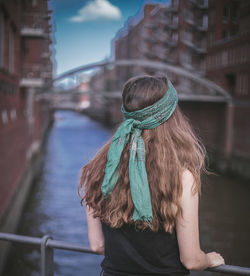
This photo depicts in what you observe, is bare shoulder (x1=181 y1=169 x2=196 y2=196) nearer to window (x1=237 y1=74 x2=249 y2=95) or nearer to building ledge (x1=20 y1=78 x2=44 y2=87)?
building ledge (x1=20 y1=78 x2=44 y2=87)

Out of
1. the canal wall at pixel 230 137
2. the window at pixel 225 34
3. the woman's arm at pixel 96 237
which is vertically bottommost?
the canal wall at pixel 230 137

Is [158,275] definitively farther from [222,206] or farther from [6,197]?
[222,206]

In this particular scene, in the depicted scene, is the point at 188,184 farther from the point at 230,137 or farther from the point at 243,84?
the point at 230,137

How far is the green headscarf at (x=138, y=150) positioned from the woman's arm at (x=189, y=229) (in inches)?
3.2

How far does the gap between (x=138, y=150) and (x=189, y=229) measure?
222 millimetres

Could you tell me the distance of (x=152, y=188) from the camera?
87 centimetres

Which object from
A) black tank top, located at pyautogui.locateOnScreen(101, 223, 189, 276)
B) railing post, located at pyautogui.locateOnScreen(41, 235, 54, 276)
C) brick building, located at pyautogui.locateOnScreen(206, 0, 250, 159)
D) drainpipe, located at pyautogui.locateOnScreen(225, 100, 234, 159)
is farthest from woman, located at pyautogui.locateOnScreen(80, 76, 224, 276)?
drainpipe, located at pyautogui.locateOnScreen(225, 100, 234, 159)

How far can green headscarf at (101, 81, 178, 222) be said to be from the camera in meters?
0.86

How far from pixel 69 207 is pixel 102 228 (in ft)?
28.0

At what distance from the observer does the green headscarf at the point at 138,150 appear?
2.81 ft

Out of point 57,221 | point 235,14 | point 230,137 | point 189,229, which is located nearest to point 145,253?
point 189,229

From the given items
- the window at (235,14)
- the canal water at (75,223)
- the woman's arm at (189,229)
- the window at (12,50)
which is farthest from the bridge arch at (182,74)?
the woman's arm at (189,229)

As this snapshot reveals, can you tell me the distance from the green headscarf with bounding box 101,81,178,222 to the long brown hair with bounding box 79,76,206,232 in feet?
0.05

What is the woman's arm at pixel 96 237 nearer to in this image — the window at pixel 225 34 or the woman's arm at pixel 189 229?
the woman's arm at pixel 189 229
